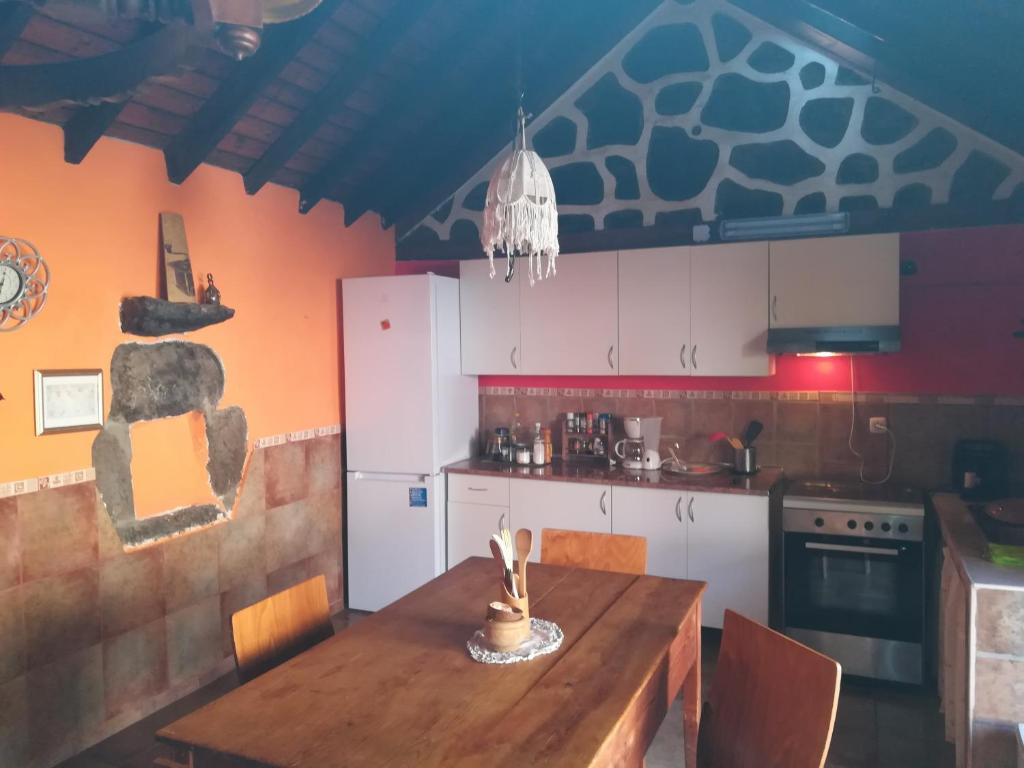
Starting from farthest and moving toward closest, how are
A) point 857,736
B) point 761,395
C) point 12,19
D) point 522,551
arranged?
point 761,395, point 857,736, point 12,19, point 522,551

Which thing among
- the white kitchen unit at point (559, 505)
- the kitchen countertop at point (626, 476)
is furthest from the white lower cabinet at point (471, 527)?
the kitchen countertop at point (626, 476)

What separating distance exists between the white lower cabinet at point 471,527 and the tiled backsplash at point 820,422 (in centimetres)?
68

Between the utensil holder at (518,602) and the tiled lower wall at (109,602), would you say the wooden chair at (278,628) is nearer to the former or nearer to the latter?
the utensil holder at (518,602)

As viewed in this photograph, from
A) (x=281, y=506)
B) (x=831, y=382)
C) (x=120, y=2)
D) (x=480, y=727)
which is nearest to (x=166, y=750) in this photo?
(x=281, y=506)

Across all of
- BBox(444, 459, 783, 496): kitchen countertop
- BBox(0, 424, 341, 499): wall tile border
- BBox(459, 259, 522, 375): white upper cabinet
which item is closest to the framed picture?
BBox(0, 424, 341, 499): wall tile border

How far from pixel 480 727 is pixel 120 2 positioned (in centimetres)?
163

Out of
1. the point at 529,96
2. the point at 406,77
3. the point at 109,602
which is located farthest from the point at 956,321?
the point at 109,602

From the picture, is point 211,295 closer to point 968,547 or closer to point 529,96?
point 529,96

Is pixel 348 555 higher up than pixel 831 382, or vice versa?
pixel 831 382

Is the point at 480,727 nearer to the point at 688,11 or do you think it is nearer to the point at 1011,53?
the point at 1011,53

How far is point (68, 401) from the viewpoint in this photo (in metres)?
2.91

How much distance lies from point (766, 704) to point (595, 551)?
1.17 metres

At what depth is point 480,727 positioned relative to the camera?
159cm

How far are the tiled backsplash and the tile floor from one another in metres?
1.10
